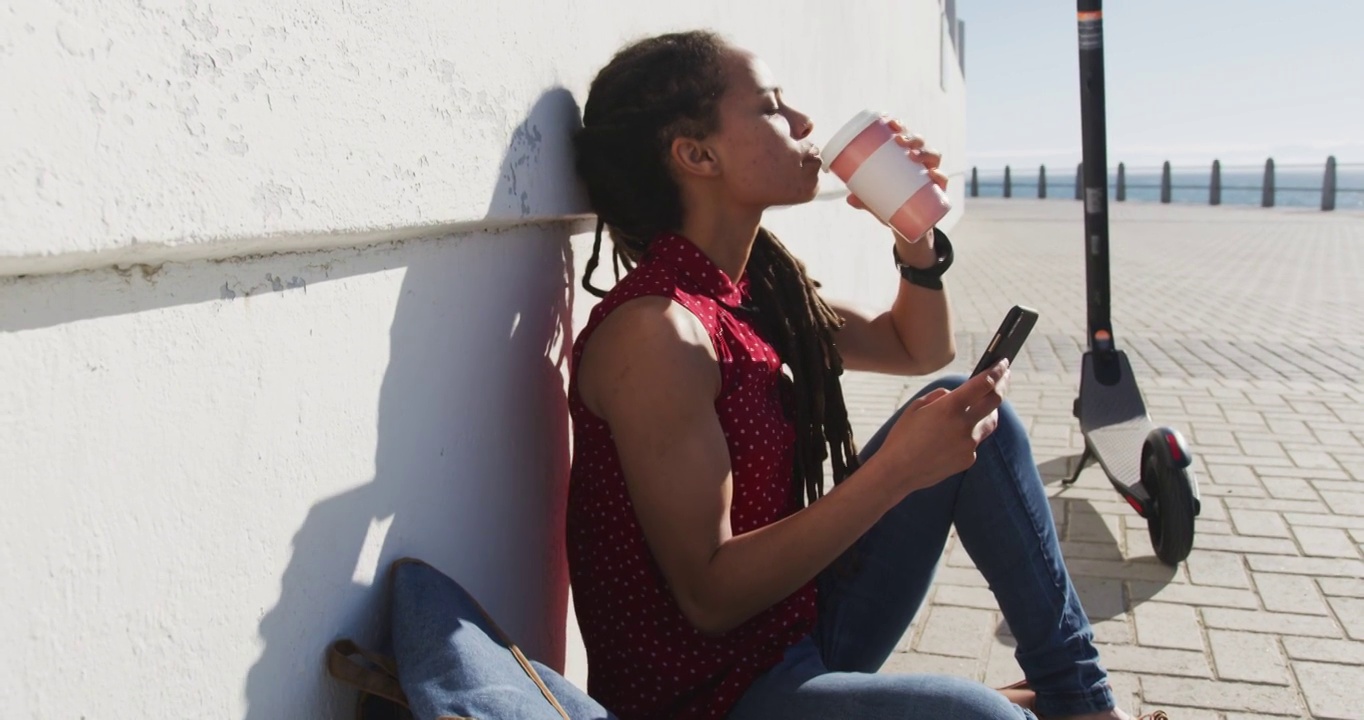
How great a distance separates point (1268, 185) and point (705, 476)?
83.7ft

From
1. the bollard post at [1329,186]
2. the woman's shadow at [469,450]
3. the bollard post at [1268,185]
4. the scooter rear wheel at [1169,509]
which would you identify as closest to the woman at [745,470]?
the woman's shadow at [469,450]

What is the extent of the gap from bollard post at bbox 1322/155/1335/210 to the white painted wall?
23.8 metres

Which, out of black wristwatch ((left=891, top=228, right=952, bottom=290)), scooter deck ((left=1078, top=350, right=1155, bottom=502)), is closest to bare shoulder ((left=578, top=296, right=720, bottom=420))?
black wristwatch ((left=891, top=228, right=952, bottom=290))

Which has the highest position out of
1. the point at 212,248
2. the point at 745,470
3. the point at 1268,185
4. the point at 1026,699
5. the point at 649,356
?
the point at 212,248

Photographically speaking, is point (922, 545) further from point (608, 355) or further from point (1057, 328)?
point (1057, 328)

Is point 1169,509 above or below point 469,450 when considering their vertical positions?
below

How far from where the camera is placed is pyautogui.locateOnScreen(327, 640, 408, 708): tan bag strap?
131 cm

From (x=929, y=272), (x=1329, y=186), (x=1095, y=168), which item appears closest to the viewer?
(x=929, y=272)

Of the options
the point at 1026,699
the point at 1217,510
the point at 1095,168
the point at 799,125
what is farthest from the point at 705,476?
the point at 1095,168

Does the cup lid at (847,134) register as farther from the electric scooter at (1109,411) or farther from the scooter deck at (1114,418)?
the scooter deck at (1114,418)

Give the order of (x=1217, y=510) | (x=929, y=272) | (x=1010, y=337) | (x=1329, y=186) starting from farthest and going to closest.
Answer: (x=1329, y=186), (x=1217, y=510), (x=929, y=272), (x=1010, y=337)

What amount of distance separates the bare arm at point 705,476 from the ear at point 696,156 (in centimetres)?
40

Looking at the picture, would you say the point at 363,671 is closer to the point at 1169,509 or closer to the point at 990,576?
the point at 990,576

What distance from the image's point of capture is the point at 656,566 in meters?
1.79
